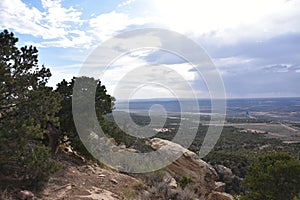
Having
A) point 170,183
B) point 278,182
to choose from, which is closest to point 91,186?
point 170,183

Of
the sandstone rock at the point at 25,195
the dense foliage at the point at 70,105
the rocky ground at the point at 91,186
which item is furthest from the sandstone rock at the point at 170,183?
the sandstone rock at the point at 25,195

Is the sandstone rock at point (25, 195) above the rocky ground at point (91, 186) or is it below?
above

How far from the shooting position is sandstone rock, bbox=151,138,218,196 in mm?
17000

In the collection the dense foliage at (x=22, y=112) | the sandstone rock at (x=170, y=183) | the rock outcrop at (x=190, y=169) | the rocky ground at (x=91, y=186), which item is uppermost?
the dense foliage at (x=22, y=112)

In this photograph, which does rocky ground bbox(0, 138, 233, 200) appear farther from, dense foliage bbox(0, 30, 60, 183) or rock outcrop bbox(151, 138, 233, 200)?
rock outcrop bbox(151, 138, 233, 200)

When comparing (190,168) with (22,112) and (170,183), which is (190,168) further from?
(22,112)

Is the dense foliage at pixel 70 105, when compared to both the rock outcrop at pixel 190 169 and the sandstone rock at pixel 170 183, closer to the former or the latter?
the sandstone rock at pixel 170 183

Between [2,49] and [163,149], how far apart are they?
38.8 ft

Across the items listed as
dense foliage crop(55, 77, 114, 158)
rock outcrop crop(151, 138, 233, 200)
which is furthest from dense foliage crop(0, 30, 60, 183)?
rock outcrop crop(151, 138, 233, 200)

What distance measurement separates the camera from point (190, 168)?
1759 centimetres

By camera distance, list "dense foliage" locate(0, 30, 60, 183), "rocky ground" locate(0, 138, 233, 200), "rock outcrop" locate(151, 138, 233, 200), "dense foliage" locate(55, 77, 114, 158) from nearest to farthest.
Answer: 1. "dense foliage" locate(0, 30, 60, 183)
2. "rocky ground" locate(0, 138, 233, 200)
3. "dense foliage" locate(55, 77, 114, 158)
4. "rock outcrop" locate(151, 138, 233, 200)

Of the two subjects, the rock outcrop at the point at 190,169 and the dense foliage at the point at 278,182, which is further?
the rock outcrop at the point at 190,169

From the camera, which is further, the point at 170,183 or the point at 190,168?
the point at 190,168

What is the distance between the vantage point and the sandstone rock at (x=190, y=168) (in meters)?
17.0
